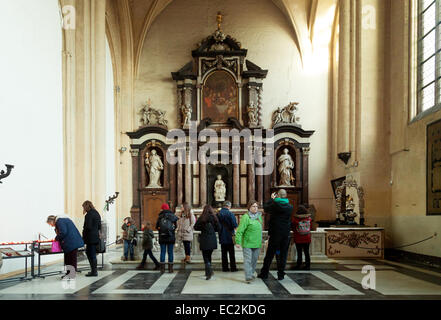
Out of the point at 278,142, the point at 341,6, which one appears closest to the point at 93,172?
the point at 278,142

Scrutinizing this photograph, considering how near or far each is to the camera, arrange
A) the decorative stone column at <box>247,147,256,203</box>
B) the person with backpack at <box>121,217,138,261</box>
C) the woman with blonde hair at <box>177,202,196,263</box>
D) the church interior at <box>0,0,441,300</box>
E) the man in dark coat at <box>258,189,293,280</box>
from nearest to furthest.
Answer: the man in dark coat at <box>258,189,293,280</box> < the church interior at <box>0,0,441,300</box> < the woman with blonde hair at <box>177,202,196,263</box> < the person with backpack at <box>121,217,138,261</box> < the decorative stone column at <box>247,147,256,203</box>

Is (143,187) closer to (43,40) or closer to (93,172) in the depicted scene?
(93,172)

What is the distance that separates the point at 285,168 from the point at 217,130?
11.1 feet

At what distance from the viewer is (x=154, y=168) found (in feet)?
55.3

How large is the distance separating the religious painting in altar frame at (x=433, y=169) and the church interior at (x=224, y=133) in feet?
0.18

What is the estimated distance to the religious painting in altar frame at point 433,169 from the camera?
8.91m

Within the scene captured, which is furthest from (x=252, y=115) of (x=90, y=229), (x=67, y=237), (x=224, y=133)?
(x=67, y=237)

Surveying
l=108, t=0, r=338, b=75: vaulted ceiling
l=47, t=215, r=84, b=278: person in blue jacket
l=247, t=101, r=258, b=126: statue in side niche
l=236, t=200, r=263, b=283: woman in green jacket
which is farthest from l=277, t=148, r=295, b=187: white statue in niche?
l=47, t=215, r=84, b=278: person in blue jacket

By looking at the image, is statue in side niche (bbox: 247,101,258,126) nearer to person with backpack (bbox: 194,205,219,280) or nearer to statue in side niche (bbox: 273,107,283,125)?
statue in side niche (bbox: 273,107,283,125)

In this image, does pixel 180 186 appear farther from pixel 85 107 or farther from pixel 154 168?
pixel 85 107

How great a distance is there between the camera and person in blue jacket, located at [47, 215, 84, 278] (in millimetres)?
7039

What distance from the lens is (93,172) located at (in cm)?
1189

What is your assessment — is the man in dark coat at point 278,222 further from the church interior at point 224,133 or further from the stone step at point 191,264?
the stone step at point 191,264

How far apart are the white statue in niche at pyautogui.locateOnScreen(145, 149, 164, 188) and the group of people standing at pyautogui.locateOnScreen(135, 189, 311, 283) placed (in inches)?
336
